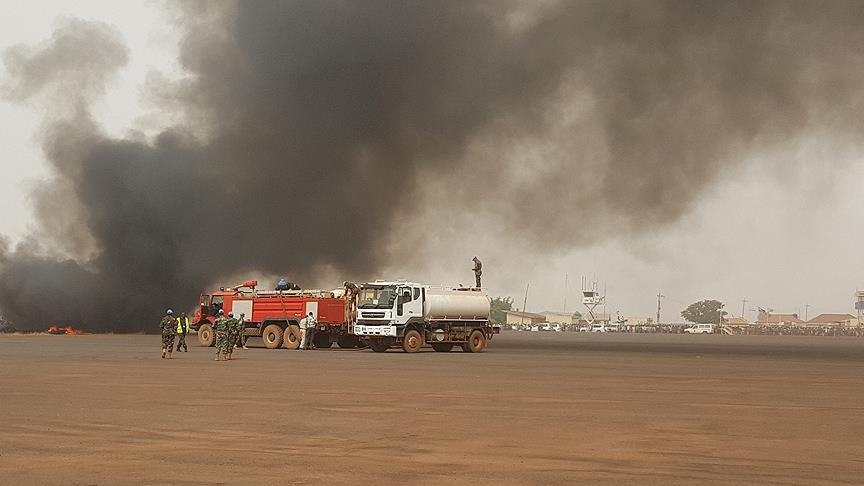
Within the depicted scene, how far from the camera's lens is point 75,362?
35.8m

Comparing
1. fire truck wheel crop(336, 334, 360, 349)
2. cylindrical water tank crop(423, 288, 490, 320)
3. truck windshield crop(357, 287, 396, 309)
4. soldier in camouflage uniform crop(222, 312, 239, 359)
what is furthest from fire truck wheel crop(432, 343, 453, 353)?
soldier in camouflage uniform crop(222, 312, 239, 359)

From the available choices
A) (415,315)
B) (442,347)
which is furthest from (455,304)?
(442,347)

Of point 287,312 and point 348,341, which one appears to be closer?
point 287,312

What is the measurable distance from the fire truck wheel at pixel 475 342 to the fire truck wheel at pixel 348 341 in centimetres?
594

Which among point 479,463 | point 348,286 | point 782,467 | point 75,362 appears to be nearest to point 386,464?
point 479,463

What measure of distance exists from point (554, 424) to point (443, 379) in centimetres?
1132

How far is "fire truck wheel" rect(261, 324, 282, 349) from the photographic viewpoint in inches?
2042

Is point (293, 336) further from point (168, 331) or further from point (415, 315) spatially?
point (168, 331)

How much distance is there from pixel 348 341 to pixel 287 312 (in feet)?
12.3

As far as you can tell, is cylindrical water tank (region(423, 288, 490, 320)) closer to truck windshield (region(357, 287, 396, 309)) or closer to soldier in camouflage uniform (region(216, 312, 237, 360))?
truck windshield (region(357, 287, 396, 309))

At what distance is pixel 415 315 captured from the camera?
48062 millimetres

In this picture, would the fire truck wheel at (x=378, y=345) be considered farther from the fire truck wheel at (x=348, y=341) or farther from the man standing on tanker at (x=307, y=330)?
the fire truck wheel at (x=348, y=341)

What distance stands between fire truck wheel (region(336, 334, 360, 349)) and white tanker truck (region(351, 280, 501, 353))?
126 inches

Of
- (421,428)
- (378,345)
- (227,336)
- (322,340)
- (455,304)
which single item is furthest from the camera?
(322,340)
